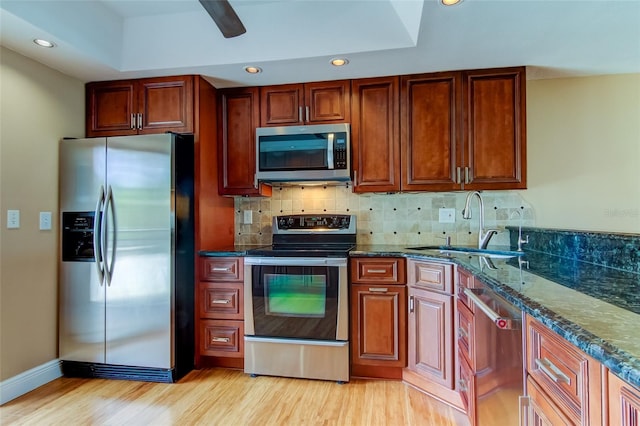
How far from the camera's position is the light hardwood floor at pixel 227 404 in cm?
181

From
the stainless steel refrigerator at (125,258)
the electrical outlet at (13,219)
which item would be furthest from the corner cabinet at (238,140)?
the electrical outlet at (13,219)

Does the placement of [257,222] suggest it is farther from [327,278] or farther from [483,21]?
[483,21]

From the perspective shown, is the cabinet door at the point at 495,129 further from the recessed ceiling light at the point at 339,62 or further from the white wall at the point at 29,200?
the white wall at the point at 29,200

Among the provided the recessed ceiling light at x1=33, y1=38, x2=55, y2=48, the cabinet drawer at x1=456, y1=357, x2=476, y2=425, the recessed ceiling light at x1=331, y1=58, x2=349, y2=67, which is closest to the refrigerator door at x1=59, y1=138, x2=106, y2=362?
the recessed ceiling light at x1=33, y1=38, x2=55, y2=48

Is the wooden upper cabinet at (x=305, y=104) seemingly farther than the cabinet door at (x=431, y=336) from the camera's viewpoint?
Yes

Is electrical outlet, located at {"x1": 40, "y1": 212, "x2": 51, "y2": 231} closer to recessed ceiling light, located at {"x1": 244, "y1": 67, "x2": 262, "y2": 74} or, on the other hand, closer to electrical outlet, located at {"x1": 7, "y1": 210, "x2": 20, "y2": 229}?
electrical outlet, located at {"x1": 7, "y1": 210, "x2": 20, "y2": 229}

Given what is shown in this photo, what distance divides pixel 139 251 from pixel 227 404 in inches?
45.4

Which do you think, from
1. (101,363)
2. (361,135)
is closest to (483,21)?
(361,135)

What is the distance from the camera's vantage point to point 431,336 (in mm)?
2076

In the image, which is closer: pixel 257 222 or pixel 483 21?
pixel 483 21

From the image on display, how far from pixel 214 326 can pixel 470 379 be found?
1720 millimetres

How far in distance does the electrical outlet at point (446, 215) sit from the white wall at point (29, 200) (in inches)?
114

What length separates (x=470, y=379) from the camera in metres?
1.58

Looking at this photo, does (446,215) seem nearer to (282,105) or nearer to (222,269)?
(282,105)
